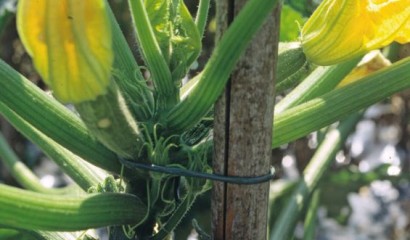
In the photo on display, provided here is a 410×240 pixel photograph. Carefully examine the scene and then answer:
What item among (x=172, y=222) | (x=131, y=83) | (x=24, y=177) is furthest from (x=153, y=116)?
(x=24, y=177)

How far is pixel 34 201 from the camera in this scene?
1.06 metres

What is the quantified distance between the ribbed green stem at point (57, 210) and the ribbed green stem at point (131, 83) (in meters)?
0.12

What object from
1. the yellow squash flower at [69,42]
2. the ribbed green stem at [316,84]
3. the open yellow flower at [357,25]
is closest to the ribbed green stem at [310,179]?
the ribbed green stem at [316,84]

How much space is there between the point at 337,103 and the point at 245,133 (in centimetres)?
16

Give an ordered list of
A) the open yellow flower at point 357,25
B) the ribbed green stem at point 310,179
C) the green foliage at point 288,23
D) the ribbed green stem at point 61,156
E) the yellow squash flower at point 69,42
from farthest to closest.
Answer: the green foliage at point 288,23 → the ribbed green stem at point 310,179 → the ribbed green stem at point 61,156 → the open yellow flower at point 357,25 → the yellow squash flower at point 69,42

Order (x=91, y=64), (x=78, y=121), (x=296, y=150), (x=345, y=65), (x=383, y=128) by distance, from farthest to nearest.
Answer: (x=383, y=128), (x=296, y=150), (x=345, y=65), (x=78, y=121), (x=91, y=64)

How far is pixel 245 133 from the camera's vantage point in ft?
3.71

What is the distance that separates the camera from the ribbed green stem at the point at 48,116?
1.13m

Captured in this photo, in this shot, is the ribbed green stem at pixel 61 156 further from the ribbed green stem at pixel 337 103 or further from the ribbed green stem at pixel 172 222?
the ribbed green stem at pixel 337 103

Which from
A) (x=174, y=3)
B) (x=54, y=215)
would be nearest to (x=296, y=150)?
(x=174, y=3)

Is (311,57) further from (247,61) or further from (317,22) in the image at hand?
(247,61)

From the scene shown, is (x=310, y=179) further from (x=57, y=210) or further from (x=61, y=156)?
(x=57, y=210)

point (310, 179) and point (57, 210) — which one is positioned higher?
point (310, 179)

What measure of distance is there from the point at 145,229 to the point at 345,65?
39 centimetres
